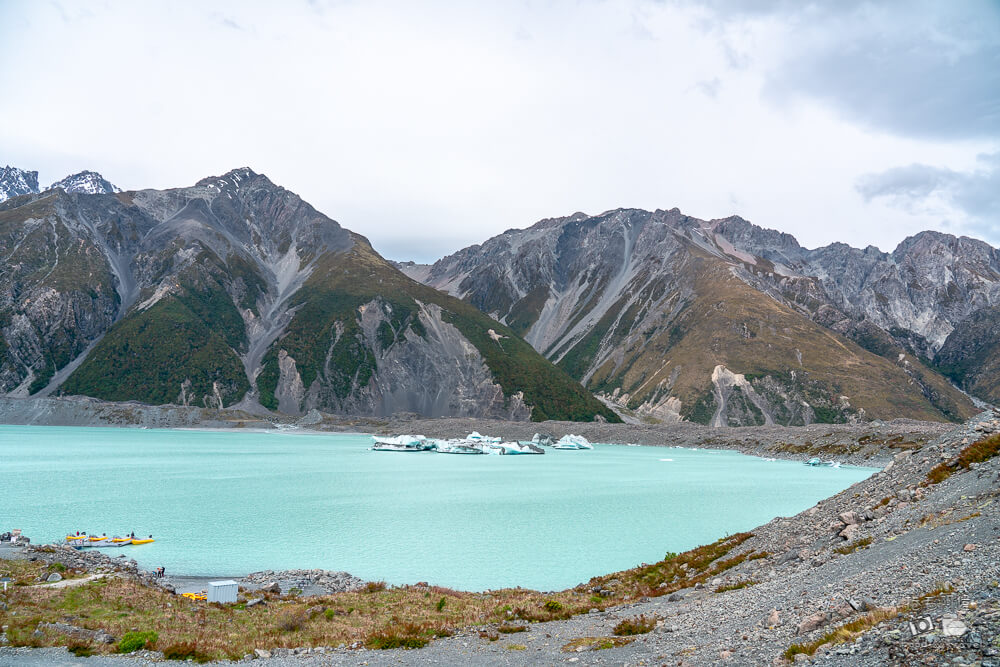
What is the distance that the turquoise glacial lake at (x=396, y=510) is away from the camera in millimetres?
41188

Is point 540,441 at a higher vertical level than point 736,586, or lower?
lower

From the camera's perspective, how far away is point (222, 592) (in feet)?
92.2

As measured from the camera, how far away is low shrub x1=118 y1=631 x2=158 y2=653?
65.4ft

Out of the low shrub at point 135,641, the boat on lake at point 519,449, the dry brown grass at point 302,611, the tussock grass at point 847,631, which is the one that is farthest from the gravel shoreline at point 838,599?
the boat on lake at point 519,449

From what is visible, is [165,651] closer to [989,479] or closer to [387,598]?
[387,598]

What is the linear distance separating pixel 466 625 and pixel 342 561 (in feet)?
67.2

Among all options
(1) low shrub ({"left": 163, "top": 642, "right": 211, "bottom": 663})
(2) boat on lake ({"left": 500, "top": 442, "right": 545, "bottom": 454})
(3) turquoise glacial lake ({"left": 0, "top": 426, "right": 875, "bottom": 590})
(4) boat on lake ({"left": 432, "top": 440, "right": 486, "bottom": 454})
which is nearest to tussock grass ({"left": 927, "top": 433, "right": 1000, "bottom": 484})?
(3) turquoise glacial lake ({"left": 0, "top": 426, "right": 875, "bottom": 590})

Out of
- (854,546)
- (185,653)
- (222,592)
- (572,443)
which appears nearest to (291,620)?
(185,653)

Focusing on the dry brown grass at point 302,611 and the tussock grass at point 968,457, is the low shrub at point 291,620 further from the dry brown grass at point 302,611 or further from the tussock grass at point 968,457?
the tussock grass at point 968,457

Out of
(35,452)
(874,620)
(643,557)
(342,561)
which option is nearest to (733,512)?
(643,557)

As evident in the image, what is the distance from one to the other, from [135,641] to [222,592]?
8012 millimetres

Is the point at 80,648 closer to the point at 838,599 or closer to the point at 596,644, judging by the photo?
the point at 596,644

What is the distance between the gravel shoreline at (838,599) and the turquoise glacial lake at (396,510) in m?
13.7

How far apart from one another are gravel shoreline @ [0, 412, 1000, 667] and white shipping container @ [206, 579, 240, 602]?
8.50 meters
